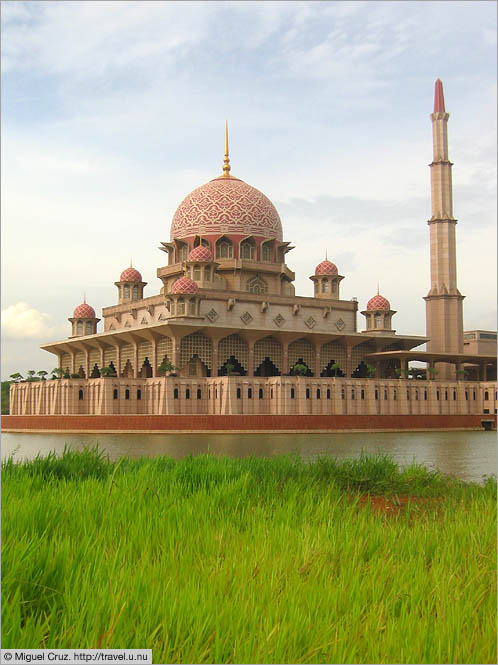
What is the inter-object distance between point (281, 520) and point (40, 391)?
4334cm

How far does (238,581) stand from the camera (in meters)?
4.93

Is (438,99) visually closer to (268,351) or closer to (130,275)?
(268,351)

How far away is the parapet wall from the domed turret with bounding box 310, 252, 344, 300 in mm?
9980

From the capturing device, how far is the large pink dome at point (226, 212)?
51281 millimetres

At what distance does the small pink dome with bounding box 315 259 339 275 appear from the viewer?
53156mm

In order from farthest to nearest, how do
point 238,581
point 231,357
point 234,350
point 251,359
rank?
point 231,357
point 234,350
point 251,359
point 238,581

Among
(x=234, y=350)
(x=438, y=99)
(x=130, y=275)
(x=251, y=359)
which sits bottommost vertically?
(x=251, y=359)

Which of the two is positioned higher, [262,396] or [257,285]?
[257,285]

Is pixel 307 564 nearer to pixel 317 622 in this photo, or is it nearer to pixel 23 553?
pixel 317 622

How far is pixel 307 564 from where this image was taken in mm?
5348

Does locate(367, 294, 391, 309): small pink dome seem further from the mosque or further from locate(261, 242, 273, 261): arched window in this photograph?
locate(261, 242, 273, 261): arched window

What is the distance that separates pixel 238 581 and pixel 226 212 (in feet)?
156

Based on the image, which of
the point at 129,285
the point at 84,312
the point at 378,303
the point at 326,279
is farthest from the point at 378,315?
the point at 84,312

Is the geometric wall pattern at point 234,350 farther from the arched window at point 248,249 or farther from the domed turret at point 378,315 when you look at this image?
the domed turret at point 378,315
